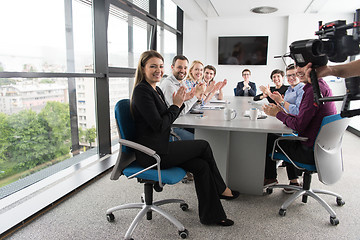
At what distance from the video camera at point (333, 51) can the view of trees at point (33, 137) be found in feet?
7.93

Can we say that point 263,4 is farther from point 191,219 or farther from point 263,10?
Answer: point 191,219

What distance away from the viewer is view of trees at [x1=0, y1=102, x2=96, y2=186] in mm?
2430

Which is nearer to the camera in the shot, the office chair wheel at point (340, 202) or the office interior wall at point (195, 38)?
the office chair wheel at point (340, 202)

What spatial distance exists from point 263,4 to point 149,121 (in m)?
5.35

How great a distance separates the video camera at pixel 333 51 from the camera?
3.81ft

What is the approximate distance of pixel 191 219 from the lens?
2160 millimetres

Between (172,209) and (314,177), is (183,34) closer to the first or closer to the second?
(314,177)

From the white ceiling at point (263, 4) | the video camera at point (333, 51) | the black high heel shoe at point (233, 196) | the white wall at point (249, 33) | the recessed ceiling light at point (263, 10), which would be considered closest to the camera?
the video camera at point (333, 51)

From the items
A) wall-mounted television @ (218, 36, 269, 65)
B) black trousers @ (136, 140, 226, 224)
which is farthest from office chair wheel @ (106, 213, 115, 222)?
wall-mounted television @ (218, 36, 269, 65)

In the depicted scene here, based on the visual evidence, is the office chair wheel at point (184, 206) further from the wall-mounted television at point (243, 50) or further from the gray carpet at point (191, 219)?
the wall-mounted television at point (243, 50)

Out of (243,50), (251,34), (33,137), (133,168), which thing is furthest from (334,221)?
(251,34)

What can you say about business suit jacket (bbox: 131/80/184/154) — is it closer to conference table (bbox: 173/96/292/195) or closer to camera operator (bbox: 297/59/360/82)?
conference table (bbox: 173/96/292/195)

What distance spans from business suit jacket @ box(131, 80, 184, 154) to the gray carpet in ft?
2.20

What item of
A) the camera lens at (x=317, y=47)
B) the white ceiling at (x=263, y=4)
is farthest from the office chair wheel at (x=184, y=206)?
the white ceiling at (x=263, y=4)
